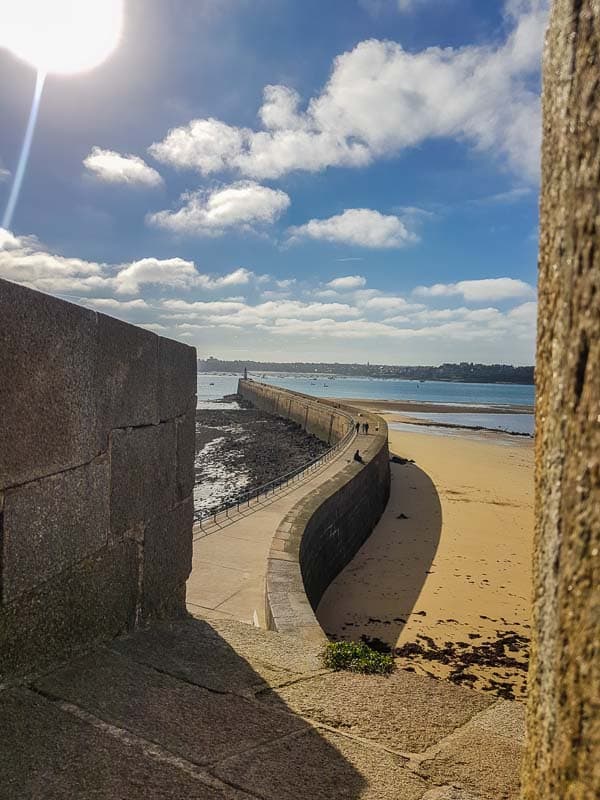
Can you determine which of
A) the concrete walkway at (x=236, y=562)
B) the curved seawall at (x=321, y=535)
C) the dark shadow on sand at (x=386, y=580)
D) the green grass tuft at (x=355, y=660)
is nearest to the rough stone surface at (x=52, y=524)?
the green grass tuft at (x=355, y=660)

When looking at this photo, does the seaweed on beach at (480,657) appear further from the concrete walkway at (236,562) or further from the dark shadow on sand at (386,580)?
the concrete walkway at (236,562)

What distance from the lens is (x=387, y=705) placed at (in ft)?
8.34

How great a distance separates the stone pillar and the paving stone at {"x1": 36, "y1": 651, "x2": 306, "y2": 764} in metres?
1.30

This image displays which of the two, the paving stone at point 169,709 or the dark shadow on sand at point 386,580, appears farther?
the dark shadow on sand at point 386,580

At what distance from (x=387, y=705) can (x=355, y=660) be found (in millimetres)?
461

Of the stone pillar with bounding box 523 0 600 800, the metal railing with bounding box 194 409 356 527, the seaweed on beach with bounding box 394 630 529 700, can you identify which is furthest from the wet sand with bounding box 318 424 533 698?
the stone pillar with bounding box 523 0 600 800

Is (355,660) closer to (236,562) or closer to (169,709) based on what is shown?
(169,709)

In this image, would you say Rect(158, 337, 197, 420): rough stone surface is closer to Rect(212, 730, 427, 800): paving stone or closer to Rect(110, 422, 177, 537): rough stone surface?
Rect(110, 422, 177, 537): rough stone surface

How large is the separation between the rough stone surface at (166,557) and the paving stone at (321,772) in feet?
4.43

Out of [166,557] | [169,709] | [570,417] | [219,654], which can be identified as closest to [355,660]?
[219,654]

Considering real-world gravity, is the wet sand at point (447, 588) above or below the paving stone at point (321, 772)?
below

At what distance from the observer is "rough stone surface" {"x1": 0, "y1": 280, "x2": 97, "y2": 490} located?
2076 millimetres

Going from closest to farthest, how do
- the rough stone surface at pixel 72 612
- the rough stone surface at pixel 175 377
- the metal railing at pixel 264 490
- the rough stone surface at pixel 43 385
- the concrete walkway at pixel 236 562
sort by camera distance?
the rough stone surface at pixel 43 385 < the rough stone surface at pixel 72 612 < the rough stone surface at pixel 175 377 < the concrete walkway at pixel 236 562 < the metal railing at pixel 264 490

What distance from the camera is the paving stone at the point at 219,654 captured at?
2.66 meters
